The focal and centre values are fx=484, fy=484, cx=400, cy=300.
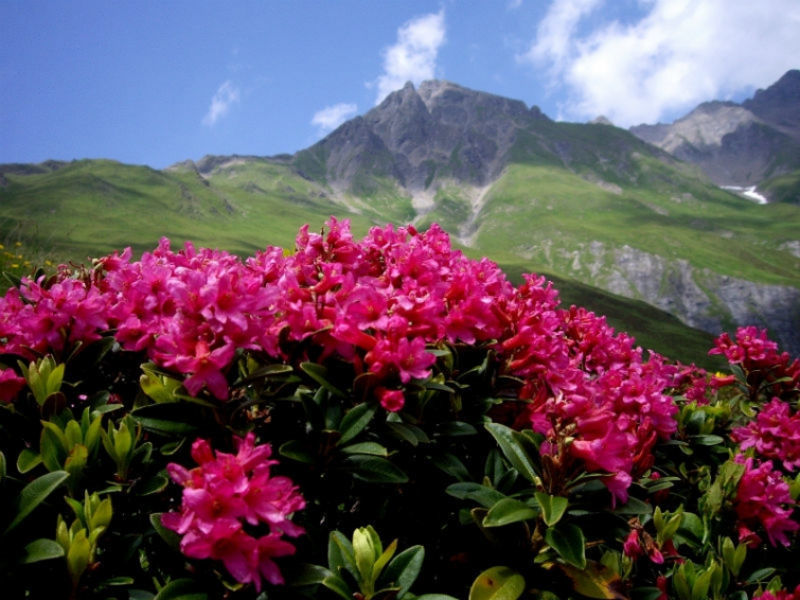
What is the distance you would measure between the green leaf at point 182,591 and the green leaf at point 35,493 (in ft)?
1.69

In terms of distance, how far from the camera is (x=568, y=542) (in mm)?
1842

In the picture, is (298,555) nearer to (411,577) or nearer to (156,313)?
(411,577)

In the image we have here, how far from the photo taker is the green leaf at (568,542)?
179 cm

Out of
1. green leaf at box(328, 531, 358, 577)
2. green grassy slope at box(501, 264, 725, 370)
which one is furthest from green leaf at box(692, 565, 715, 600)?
green grassy slope at box(501, 264, 725, 370)

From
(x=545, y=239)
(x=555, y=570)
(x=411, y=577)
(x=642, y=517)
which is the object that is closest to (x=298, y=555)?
(x=411, y=577)

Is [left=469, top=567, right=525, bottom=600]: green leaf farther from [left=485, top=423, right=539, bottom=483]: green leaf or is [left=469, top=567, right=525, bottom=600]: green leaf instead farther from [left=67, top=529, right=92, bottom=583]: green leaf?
[left=67, top=529, right=92, bottom=583]: green leaf

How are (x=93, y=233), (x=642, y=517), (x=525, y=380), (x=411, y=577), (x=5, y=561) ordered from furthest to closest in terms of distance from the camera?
(x=93, y=233) < (x=642, y=517) < (x=525, y=380) < (x=411, y=577) < (x=5, y=561)

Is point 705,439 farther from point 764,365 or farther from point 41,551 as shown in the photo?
point 41,551

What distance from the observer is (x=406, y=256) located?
292cm

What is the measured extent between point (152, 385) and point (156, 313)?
1.56 feet

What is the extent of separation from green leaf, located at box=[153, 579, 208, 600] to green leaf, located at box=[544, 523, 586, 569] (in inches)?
49.4

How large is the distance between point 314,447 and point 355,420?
22 cm

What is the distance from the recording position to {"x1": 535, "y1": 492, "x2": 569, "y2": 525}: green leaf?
1779 mm

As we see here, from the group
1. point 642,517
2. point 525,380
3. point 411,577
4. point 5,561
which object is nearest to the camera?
point 5,561
